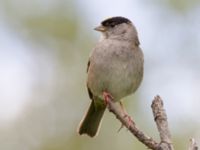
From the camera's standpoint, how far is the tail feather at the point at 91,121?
658 centimetres

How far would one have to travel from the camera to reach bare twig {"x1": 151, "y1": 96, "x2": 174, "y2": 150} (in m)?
3.79

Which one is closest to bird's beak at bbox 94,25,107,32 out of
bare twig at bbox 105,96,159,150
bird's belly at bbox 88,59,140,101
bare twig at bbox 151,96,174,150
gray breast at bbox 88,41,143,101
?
gray breast at bbox 88,41,143,101

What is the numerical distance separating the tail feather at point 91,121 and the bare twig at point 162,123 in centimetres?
254

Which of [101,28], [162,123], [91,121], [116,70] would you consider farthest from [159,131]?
[101,28]

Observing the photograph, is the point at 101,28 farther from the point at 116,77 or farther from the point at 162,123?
the point at 162,123

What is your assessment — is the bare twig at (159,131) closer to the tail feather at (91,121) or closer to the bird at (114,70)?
the bird at (114,70)

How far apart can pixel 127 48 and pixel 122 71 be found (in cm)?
30

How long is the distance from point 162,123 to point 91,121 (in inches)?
111

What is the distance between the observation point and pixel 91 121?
674 centimetres

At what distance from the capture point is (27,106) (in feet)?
35.9

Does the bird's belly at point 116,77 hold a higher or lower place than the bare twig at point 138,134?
lower

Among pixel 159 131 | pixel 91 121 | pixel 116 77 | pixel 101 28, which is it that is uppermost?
pixel 159 131

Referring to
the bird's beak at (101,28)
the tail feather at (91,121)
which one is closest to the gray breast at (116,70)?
the tail feather at (91,121)

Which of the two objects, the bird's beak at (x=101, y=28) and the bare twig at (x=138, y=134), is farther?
the bird's beak at (x=101, y=28)
